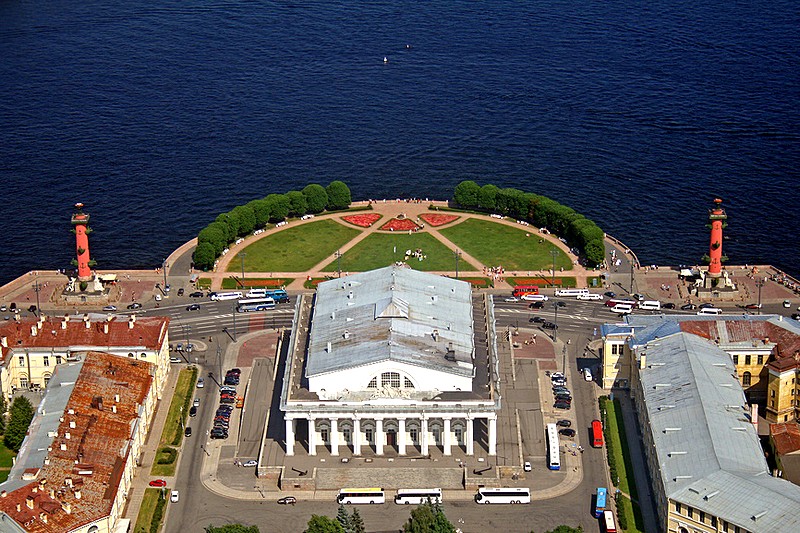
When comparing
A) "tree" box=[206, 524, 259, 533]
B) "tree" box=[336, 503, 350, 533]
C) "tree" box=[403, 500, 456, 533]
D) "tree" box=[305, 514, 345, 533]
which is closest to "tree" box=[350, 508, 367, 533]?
"tree" box=[336, 503, 350, 533]

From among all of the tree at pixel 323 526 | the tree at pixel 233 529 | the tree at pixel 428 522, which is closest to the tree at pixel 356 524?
the tree at pixel 323 526

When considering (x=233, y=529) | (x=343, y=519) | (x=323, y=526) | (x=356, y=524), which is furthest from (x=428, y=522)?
(x=233, y=529)

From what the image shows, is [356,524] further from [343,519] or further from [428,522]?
[428,522]

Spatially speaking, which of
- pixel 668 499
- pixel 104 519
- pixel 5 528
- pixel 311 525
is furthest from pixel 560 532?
pixel 5 528

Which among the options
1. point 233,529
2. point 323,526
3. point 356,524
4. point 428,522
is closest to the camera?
point 428,522

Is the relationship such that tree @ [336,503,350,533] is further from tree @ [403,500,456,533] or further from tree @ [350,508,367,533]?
tree @ [403,500,456,533]

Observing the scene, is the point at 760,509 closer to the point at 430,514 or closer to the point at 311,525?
the point at 430,514
